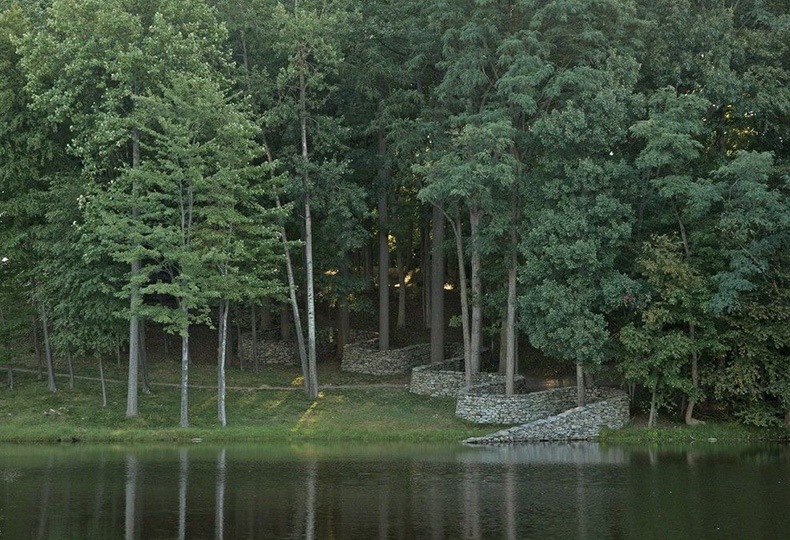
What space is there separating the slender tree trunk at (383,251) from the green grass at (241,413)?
238 cm

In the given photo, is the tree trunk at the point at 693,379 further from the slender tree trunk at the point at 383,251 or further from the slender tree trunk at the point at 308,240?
the slender tree trunk at the point at 383,251

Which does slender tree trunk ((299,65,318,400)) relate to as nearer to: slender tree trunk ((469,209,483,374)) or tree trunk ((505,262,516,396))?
slender tree trunk ((469,209,483,374))

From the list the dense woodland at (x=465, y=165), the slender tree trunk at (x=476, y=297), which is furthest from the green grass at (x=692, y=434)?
the slender tree trunk at (x=476, y=297)

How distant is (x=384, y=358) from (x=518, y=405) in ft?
33.2

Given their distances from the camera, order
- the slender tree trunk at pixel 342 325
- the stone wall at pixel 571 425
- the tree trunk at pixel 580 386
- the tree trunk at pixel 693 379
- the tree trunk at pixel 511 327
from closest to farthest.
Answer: the stone wall at pixel 571 425 < the tree trunk at pixel 693 379 < the tree trunk at pixel 580 386 < the tree trunk at pixel 511 327 < the slender tree trunk at pixel 342 325

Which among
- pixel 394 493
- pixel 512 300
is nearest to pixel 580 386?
pixel 512 300

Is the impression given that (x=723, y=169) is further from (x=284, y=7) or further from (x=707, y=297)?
(x=284, y=7)

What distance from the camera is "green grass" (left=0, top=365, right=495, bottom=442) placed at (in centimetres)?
3725

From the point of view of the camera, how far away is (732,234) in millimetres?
36281

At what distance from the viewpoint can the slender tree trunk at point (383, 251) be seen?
45281 mm

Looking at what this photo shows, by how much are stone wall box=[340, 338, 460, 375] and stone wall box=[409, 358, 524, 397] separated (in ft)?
10.7

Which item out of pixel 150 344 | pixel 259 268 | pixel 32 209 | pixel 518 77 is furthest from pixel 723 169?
pixel 150 344

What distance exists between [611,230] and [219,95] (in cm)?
1502

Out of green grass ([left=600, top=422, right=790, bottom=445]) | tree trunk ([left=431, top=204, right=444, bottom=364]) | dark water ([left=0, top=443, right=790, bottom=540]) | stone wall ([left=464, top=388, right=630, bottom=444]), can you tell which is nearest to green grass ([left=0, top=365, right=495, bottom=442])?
stone wall ([left=464, top=388, right=630, bottom=444])
